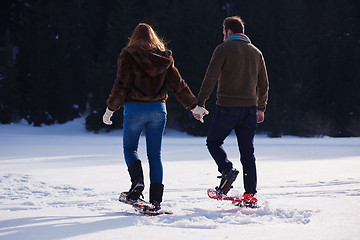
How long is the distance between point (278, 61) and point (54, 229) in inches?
1025

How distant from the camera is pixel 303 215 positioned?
3.73 meters

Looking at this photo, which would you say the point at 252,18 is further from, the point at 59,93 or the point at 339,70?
the point at 59,93

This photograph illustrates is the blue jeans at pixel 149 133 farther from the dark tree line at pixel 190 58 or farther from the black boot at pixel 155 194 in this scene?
the dark tree line at pixel 190 58

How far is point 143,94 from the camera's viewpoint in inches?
150

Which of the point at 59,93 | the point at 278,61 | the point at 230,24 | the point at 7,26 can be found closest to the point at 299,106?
the point at 278,61

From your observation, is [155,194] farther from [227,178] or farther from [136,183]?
[227,178]

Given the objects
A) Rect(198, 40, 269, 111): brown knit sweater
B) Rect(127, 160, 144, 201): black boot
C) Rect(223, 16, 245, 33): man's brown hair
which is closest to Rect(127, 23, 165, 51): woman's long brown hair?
Rect(198, 40, 269, 111): brown knit sweater

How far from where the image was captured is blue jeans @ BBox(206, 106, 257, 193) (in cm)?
414

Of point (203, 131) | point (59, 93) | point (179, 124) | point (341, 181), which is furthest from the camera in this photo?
point (59, 93)

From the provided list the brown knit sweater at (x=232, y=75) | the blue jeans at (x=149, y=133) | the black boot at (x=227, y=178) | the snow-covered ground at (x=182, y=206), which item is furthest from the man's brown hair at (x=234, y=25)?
the snow-covered ground at (x=182, y=206)

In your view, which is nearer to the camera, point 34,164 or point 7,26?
point 34,164

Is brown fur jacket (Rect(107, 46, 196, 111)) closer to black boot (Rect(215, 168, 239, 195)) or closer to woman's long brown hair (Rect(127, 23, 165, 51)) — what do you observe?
woman's long brown hair (Rect(127, 23, 165, 51))

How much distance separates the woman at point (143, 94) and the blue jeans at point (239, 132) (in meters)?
0.52

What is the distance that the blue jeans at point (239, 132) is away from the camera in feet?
13.6
